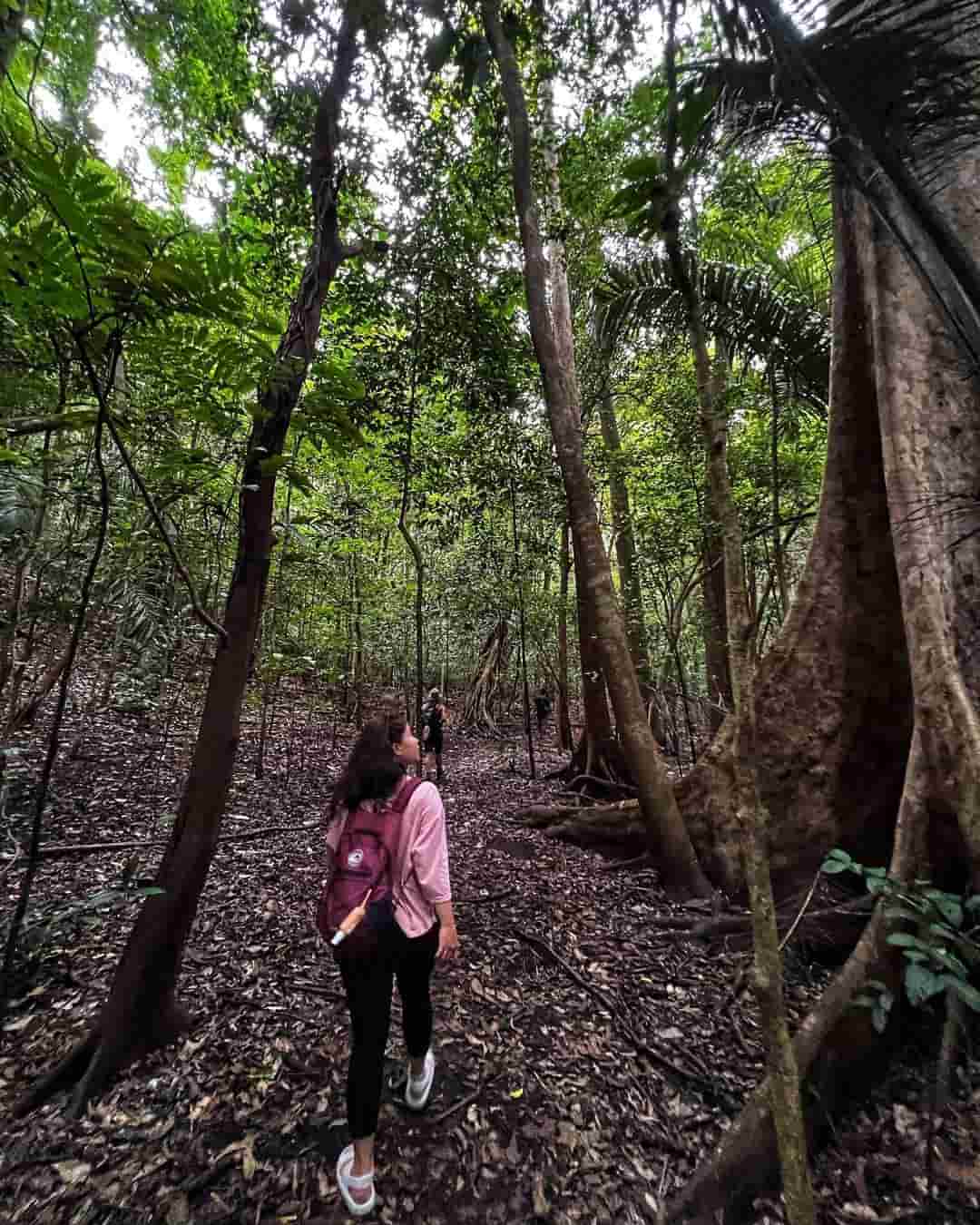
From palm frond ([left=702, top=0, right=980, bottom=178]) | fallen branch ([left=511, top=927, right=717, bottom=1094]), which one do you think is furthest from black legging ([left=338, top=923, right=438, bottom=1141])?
palm frond ([left=702, top=0, right=980, bottom=178])

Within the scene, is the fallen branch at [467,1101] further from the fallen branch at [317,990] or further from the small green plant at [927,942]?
the small green plant at [927,942]

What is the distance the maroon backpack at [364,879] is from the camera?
1.92 m

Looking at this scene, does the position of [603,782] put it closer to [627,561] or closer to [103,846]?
[627,561]

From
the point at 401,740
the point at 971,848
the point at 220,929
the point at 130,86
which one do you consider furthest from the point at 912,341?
the point at 130,86

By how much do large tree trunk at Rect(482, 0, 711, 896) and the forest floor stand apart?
44 centimetres

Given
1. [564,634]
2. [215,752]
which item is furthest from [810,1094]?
[564,634]

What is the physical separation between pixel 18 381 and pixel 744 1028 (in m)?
4.66

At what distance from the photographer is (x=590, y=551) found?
4.46 m

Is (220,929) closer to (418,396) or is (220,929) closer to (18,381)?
(18,381)

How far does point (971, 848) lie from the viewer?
7.90 feet

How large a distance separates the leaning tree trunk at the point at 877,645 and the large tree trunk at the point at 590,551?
45 cm

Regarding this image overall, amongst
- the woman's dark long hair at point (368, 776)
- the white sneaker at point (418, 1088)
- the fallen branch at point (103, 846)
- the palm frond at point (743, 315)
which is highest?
the palm frond at point (743, 315)

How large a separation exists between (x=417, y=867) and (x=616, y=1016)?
5.42 feet

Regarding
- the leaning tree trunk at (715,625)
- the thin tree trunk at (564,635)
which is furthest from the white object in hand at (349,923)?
the thin tree trunk at (564,635)
